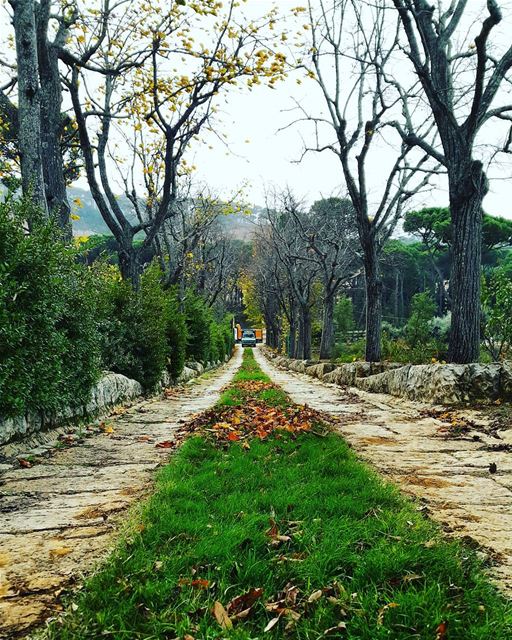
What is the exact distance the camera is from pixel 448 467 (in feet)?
11.8

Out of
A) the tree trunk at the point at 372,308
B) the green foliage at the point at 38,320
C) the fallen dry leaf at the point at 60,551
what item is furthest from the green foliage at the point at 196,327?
the fallen dry leaf at the point at 60,551

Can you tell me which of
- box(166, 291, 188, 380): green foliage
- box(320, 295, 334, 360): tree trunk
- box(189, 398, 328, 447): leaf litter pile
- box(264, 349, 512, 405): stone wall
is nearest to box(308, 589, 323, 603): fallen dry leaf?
box(189, 398, 328, 447): leaf litter pile

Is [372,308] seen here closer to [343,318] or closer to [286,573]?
[286,573]

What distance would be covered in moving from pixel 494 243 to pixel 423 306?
16.2m

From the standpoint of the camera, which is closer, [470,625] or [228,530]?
[470,625]

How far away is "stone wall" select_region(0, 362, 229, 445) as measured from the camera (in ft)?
14.0

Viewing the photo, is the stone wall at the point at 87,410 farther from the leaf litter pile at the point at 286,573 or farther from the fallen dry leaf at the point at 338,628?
the fallen dry leaf at the point at 338,628

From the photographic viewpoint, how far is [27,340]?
13.9 ft

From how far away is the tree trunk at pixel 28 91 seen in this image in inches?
255

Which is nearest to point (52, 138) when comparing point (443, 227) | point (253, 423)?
point (253, 423)

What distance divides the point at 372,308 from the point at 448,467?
32.5ft

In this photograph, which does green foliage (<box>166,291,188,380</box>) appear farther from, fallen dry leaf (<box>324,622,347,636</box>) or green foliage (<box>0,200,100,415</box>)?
fallen dry leaf (<box>324,622,347,636</box>)

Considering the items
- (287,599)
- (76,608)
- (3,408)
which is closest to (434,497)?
(287,599)

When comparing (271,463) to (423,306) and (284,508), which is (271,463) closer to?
(284,508)
